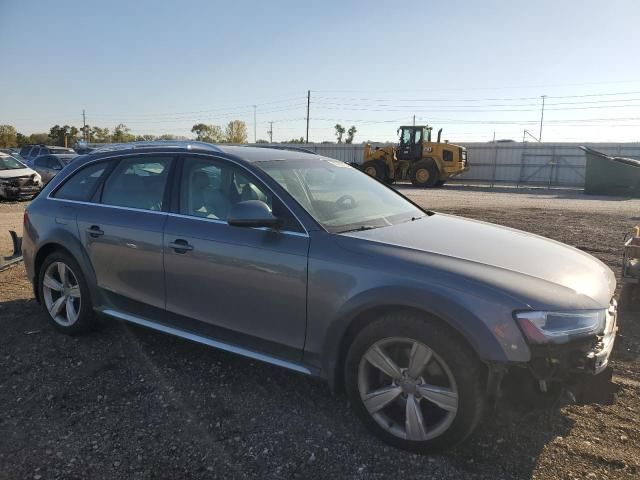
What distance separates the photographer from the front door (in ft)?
10.3

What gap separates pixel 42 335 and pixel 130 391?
1.53 meters

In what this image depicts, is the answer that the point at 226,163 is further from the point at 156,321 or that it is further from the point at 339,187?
the point at 156,321

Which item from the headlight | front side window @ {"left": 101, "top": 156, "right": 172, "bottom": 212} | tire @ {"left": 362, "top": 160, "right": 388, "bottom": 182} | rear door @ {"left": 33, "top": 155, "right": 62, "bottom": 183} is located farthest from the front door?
tire @ {"left": 362, "top": 160, "right": 388, "bottom": 182}

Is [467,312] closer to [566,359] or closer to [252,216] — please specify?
[566,359]

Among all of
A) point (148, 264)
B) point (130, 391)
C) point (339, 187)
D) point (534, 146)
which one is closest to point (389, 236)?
point (339, 187)

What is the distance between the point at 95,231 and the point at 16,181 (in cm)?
1509

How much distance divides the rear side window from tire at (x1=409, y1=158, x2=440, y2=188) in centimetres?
2352

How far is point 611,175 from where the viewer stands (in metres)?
22.9

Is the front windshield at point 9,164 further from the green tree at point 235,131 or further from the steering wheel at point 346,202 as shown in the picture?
the green tree at point 235,131

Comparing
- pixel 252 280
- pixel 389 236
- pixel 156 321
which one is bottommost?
pixel 156 321

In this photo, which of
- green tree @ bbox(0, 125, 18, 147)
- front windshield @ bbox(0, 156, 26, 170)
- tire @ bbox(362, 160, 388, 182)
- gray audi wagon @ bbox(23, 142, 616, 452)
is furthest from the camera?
green tree @ bbox(0, 125, 18, 147)

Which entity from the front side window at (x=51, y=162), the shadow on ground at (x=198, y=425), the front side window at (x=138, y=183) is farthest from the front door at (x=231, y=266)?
the front side window at (x=51, y=162)

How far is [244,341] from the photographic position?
132 inches

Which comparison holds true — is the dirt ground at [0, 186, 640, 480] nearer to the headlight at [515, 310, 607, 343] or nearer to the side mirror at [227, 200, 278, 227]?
the headlight at [515, 310, 607, 343]
